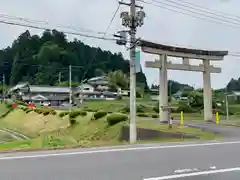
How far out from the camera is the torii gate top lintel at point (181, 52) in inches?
1215

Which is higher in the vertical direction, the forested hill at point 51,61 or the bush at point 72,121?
the forested hill at point 51,61

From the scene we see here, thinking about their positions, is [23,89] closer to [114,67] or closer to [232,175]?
[114,67]

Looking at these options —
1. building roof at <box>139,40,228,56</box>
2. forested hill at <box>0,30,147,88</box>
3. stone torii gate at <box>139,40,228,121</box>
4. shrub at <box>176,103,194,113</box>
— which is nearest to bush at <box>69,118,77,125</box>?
stone torii gate at <box>139,40,228,121</box>

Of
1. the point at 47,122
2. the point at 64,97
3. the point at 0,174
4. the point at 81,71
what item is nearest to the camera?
the point at 0,174

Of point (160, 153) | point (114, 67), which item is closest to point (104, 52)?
point (114, 67)

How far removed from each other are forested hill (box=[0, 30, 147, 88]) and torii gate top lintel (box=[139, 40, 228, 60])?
80407 millimetres

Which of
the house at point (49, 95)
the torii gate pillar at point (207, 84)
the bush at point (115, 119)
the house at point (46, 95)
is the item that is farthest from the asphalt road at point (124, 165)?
the house at point (46, 95)

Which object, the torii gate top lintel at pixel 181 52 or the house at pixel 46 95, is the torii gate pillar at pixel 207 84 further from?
the house at pixel 46 95

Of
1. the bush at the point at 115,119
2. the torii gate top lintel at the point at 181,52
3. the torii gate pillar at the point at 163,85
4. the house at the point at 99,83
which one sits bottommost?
the bush at the point at 115,119

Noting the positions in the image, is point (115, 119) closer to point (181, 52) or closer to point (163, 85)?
point (163, 85)

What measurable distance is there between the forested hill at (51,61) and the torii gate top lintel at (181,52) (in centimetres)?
8041

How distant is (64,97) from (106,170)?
294ft

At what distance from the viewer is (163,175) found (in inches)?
322

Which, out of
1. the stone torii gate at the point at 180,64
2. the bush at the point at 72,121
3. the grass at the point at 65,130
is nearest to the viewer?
the grass at the point at 65,130
